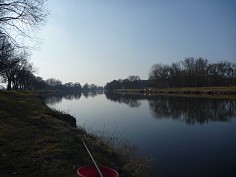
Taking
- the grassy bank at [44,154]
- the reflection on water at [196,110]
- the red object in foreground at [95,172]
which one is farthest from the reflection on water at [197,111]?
the red object in foreground at [95,172]

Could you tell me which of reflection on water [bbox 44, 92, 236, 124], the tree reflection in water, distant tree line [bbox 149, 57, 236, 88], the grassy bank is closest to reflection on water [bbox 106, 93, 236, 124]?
reflection on water [bbox 44, 92, 236, 124]

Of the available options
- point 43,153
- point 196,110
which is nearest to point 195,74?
point 196,110

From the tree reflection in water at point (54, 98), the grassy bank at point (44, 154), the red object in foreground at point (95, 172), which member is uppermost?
the red object in foreground at point (95, 172)

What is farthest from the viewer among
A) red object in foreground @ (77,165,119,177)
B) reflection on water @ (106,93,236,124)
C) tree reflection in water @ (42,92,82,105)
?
tree reflection in water @ (42,92,82,105)

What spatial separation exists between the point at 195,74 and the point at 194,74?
0.49m

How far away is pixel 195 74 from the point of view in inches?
3649

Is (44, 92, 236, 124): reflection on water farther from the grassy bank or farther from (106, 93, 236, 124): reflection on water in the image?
the grassy bank

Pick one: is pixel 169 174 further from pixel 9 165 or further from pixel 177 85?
pixel 177 85

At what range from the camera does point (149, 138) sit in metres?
15.7

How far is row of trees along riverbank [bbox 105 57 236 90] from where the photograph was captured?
84500mm

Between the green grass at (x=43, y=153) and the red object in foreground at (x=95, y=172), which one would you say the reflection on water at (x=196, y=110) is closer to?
the green grass at (x=43, y=153)

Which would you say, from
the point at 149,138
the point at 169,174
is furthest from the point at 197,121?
the point at 169,174

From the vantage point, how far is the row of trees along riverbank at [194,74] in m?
84.5

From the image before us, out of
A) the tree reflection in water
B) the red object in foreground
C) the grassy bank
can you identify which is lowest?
the tree reflection in water
